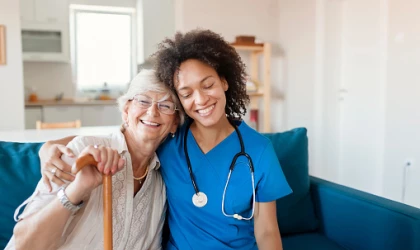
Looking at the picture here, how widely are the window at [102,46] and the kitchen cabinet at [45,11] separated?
299mm

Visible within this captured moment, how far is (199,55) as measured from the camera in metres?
1.26

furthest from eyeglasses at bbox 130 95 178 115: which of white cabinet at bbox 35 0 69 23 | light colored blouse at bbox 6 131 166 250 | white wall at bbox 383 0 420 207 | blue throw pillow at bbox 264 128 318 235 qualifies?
white cabinet at bbox 35 0 69 23

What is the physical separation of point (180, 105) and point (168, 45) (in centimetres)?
21

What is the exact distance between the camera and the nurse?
126cm

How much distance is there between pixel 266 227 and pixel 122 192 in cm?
48

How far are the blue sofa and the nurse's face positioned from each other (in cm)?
56

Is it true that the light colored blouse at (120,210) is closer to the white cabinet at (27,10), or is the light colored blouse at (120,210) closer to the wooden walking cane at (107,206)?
the wooden walking cane at (107,206)

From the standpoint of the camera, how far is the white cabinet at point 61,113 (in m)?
5.16

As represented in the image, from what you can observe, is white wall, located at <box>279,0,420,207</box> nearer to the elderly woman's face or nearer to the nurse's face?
the nurse's face

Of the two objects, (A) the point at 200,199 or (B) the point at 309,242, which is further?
(B) the point at 309,242

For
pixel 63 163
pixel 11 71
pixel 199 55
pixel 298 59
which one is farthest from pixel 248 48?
pixel 63 163

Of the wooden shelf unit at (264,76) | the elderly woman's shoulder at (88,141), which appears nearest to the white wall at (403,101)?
the wooden shelf unit at (264,76)

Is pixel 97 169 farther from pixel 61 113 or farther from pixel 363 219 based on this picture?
pixel 61 113

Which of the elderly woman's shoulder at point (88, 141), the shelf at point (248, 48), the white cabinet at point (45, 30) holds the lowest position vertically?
the elderly woman's shoulder at point (88, 141)
